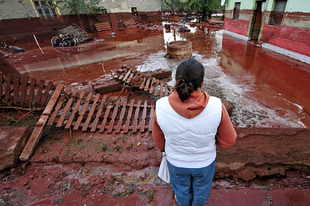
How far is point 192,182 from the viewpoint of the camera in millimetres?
1563

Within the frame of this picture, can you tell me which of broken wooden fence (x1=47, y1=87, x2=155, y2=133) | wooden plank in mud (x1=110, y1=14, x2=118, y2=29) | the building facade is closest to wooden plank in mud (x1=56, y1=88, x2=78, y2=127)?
broken wooden fence (x1=47, y1=87, x2=155, y2=133)

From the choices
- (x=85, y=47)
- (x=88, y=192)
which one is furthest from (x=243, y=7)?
(x=88, y=192)

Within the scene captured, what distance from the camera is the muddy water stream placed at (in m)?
3.94

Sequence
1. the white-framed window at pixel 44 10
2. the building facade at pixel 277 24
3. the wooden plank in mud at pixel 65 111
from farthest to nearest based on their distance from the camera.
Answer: the white-framed window at pixel 44 10
the building facade at pixel 277 24
the wooden plank in mud at pixel 65 111

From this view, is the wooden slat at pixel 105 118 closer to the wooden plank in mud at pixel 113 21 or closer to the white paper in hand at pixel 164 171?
the white paper in hand at pixel 164 171

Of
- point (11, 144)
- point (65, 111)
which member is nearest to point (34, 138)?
point (11, 144)

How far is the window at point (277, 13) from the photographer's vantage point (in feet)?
26.8

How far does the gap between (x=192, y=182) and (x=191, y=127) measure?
802mm

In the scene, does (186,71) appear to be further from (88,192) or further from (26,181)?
(26,181)

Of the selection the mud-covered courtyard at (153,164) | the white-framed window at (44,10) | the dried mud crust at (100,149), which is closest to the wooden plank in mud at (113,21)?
the white-framed window at (44,10)

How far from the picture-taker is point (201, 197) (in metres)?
1.58

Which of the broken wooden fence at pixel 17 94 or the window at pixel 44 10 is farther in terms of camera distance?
the window at pixel 44 10

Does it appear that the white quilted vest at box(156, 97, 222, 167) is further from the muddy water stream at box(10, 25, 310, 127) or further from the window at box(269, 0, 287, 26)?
the window at box(269, 0, 287, 26)

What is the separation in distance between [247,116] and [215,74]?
2866 millimetres
